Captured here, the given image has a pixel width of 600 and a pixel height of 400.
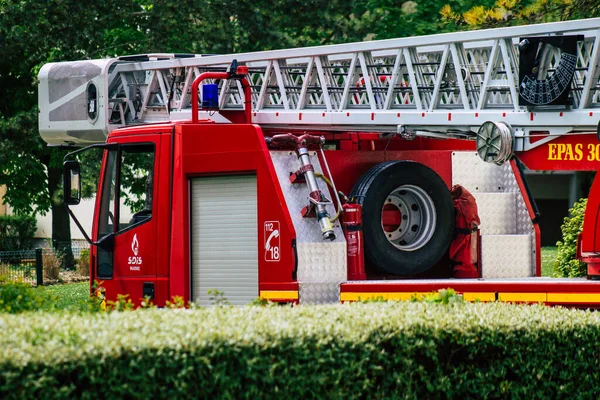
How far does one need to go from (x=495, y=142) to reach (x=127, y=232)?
377 cm

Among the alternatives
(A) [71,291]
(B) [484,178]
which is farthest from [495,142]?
(A) [71,291]

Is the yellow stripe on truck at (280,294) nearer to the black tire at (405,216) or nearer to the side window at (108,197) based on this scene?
the black tire at (405,216)

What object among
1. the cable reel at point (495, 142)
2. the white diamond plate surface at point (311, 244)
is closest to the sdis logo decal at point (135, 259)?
the white diamond plate surface at point (311, 244)

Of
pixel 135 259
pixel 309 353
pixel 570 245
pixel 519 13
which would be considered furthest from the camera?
pixel 570 245

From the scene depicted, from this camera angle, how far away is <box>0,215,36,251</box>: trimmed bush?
1403 inches

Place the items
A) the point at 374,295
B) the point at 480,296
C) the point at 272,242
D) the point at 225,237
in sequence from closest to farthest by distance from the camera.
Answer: the point at 480,296, the point at 374,295, the point at 272,242, the point at 225,237

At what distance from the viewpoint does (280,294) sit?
30.1 feet

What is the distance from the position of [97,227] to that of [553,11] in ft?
26.7

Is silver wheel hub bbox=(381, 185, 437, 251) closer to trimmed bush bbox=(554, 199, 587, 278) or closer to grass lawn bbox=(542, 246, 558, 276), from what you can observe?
trimmed bush bbox=(554, 199, 587, 278)

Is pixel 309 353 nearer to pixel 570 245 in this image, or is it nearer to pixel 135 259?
pixel 135 259

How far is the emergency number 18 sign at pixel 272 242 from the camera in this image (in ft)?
30.3

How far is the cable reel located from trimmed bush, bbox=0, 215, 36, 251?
1129 inches

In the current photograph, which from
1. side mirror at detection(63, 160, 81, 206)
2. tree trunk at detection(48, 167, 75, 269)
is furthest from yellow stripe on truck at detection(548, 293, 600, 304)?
tree trunk at detection(48, 167, 75, 269)

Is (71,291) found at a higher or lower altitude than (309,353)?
lower
